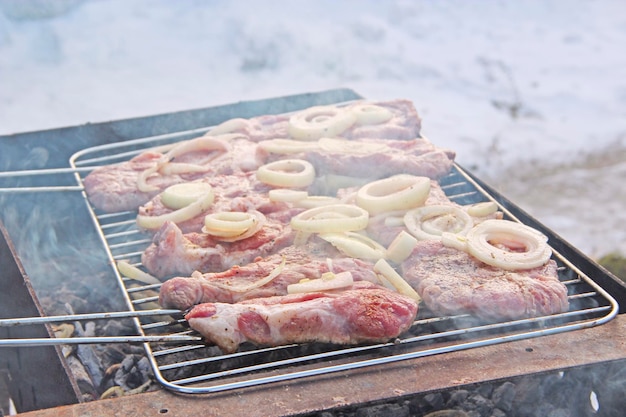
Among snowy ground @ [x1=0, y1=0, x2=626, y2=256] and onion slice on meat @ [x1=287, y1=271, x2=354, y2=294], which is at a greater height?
onion slice on meat @ [x1=287, y1=271, x2=354, y2=294]

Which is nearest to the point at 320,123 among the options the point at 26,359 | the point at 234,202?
the point at 234,202

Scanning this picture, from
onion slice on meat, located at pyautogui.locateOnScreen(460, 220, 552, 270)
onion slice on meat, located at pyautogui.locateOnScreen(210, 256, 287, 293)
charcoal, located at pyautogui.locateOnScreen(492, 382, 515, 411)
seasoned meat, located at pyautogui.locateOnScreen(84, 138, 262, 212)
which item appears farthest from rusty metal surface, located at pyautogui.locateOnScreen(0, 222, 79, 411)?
onion slice on meat, located at pyautogui.locateOnScreen(460, 220, 552, 270)

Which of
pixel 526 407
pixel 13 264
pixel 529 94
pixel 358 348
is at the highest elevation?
pixel 13 264

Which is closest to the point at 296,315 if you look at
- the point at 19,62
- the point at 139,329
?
the point at 139,329

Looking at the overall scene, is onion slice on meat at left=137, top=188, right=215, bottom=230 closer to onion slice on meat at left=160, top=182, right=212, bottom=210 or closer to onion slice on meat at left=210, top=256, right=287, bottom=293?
onion slice on meat at left=160, top=182, right=212, bottom=210

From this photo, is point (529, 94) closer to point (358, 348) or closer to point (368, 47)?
point (368, 47)
